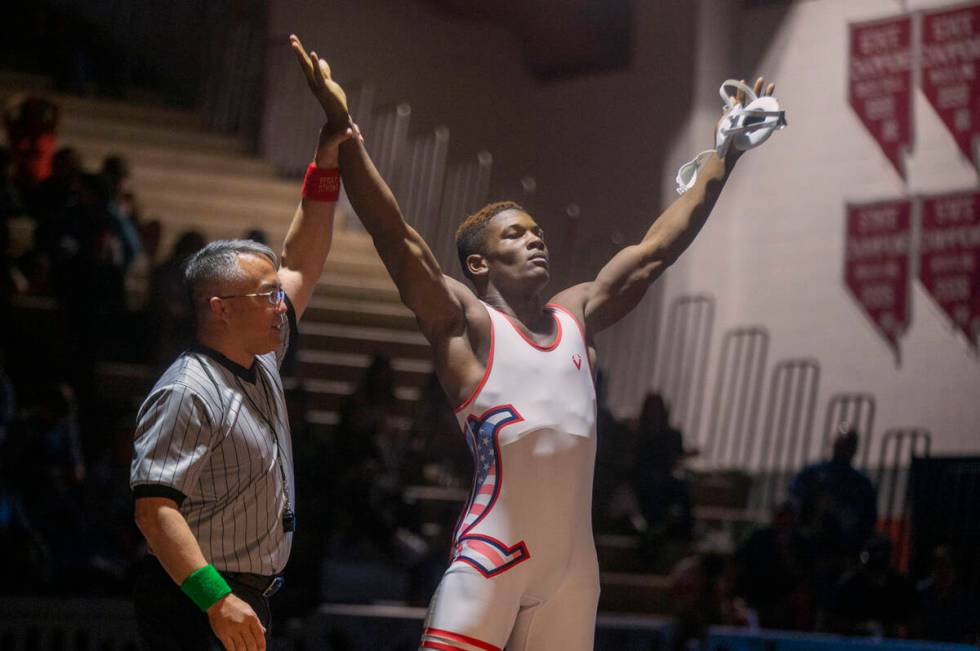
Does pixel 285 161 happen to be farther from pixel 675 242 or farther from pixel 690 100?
pixel 675 242

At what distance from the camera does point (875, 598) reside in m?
7.41

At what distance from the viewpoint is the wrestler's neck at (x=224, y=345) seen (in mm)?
3627

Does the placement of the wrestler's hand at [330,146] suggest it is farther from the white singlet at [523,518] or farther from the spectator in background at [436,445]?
the spectator in background at [436,445]

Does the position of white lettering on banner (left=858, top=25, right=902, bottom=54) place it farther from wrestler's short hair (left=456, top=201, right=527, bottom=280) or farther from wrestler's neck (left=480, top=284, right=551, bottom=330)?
wrestler's neck (left=480, top=284, right=551, bottom=330)

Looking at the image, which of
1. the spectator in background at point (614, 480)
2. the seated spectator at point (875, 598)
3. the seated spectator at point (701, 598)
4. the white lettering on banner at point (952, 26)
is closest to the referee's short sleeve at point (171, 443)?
the seated spectator at point (701, 598)

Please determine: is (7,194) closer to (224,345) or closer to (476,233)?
(476,233)

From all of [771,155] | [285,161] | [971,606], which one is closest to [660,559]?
[971,606]

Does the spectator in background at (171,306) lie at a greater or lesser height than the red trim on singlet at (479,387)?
greater

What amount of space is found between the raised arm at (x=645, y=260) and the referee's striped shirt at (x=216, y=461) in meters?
1.08

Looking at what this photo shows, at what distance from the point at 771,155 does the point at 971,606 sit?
189 inches

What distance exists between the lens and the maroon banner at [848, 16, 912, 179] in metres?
10.2

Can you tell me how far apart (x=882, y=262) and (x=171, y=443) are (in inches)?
305

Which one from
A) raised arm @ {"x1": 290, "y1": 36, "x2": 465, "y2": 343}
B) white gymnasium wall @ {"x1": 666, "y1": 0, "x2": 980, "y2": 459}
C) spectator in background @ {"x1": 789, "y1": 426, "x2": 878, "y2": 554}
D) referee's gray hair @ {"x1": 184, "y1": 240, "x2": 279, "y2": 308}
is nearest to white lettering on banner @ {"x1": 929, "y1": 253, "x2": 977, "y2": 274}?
white gymnasium wall @ {"x1": 666, "y1": 0, "x2": 980, "y2": 459}

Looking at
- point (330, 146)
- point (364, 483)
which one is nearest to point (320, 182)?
point (330, 146)
